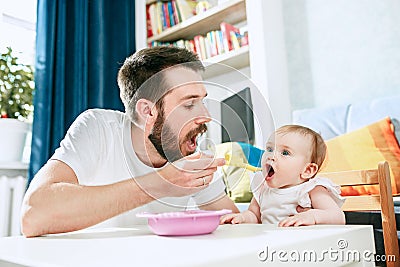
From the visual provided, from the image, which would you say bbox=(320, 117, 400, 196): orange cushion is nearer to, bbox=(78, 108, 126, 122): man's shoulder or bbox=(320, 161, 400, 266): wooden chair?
bbox=(320, 161, 400, 266): wooden chair

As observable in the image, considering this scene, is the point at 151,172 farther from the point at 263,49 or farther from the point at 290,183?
the point at 263,49

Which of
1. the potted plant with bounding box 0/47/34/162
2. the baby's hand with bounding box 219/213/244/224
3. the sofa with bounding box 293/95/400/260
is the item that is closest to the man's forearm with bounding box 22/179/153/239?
the baby's hand with bounding box 219/213/244/224

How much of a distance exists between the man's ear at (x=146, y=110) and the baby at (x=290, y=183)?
1.04ft

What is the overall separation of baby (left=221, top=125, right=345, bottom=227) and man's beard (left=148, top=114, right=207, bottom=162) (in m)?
0.26

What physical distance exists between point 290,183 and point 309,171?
0.06 meters

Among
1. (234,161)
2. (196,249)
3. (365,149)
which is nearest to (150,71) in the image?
(234,161)

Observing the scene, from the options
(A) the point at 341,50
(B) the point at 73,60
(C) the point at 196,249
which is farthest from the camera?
(B) the point at 73,60

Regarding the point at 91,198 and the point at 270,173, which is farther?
the point at 270,173

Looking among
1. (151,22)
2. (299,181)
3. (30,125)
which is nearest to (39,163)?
(30,125)

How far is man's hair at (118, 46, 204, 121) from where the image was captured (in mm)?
776

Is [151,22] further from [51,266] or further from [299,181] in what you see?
[51,266]

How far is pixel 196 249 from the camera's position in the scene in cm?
52

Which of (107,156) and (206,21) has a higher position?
(206,21)

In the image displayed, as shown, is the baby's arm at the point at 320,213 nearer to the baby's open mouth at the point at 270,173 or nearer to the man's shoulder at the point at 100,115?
the baby's open mouth at the point at 270,173
